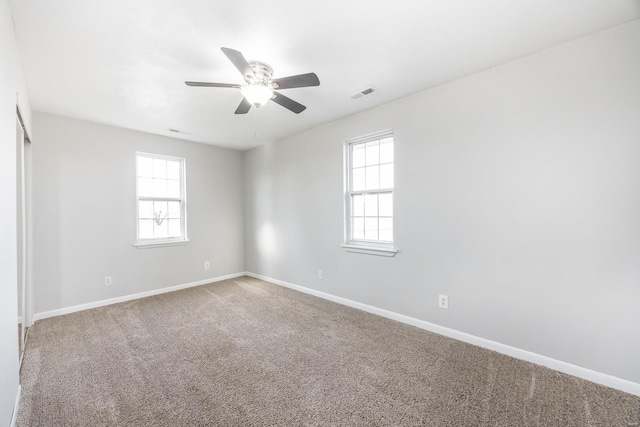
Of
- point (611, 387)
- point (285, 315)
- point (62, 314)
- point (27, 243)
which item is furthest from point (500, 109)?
point (62, 314)

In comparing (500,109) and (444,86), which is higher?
(444,86)

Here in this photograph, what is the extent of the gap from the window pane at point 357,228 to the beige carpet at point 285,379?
1.04 meters

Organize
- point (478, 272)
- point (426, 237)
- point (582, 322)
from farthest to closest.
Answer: point (426, 237), point (478, 272), point (582, 322)

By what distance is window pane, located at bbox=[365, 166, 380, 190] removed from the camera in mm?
3388

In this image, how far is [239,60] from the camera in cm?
181

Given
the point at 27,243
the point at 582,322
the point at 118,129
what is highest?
the point at 118,129

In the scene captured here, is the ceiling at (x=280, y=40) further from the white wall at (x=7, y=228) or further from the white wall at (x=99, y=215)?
the white wall at (x=99, y=215)

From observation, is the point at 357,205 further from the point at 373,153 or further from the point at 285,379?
the point at 285,379

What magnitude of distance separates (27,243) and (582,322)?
5.34 metres

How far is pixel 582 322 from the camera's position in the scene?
2045mm

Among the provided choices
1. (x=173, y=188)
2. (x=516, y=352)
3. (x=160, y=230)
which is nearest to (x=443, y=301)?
(x=516, y=352)

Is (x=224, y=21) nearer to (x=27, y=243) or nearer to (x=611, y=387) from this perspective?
(x=27, y=243)

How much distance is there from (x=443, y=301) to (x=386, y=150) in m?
1.79

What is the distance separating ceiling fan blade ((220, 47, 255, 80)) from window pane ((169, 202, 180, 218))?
10.5 ft
